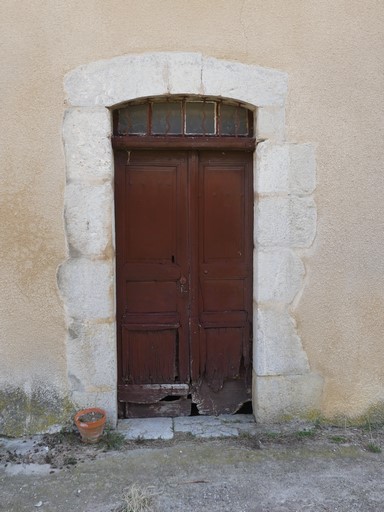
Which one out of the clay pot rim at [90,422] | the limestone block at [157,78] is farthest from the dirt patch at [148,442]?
the limestone block at [157,78]

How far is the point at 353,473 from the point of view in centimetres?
286

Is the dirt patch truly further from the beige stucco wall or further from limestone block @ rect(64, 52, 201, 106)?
limestone block @ rect(64, 52, 201, 106)

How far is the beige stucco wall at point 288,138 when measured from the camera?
3.12 m

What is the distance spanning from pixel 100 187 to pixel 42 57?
38.1 inches

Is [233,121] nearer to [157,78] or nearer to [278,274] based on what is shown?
[157,78]

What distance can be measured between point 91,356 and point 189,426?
916mm

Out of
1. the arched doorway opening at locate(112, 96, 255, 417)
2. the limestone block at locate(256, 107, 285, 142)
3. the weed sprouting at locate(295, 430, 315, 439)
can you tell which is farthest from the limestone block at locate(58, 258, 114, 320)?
the weed sprouting at locate(295, 430, 315, 439)

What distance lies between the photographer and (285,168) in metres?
3.28

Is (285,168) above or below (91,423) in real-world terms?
above

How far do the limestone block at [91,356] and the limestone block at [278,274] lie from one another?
114 centimetres

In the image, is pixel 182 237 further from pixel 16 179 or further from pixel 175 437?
pixel 175 437

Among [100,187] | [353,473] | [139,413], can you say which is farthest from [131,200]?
[353,473]

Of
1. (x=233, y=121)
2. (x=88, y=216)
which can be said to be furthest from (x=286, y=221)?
(x=88, y=216)

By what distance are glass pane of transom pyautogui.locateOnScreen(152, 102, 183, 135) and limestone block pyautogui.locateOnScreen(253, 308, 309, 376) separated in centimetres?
152
